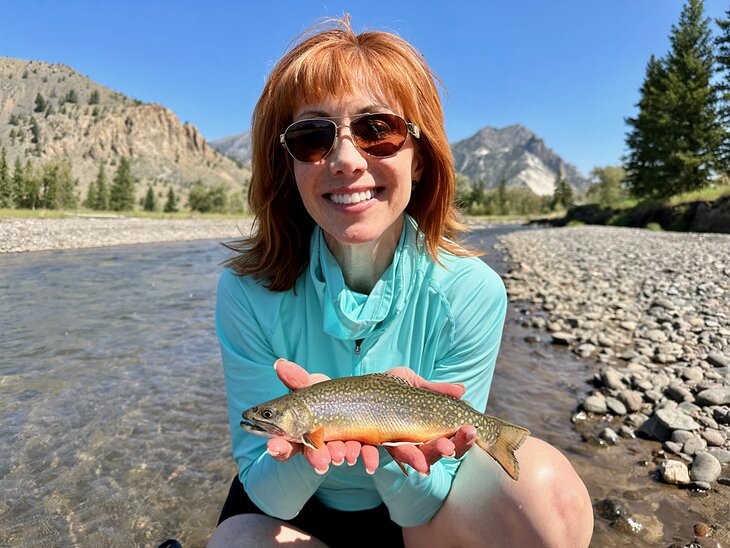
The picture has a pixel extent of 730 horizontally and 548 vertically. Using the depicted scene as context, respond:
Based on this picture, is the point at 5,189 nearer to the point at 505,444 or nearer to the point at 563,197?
the point at 505,444

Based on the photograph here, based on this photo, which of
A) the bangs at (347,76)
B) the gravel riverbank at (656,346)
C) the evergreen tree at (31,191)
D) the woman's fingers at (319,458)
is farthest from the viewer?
the evergreen tree at (31,191)

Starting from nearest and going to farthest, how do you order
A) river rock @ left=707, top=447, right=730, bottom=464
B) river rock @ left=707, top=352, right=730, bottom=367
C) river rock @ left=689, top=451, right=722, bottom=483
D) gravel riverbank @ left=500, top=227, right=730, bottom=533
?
1. river rock @ left=689, top=451, right=722, bottom=483
2. river rock @ left=707, top=447, right=730, bottom=464
3. gravel riverbank @ left=500, top=227, right=730, bottom=533
4. river rock @ left=707, top=352, right=730, bottom=367

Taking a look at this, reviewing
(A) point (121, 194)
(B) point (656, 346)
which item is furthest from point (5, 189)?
(B) point (656, 346)

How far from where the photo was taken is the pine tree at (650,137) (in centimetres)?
3666

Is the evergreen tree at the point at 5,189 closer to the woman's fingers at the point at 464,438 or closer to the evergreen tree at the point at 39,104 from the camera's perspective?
the woman's fingers at the point at 464,438

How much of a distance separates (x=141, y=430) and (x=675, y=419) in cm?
544

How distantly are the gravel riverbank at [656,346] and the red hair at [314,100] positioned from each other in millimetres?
2978

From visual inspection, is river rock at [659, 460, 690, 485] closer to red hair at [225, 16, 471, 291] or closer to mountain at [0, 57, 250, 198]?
red hair at [225, 16, 471, 291]

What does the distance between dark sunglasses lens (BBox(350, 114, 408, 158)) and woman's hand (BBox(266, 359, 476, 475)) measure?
0.99m

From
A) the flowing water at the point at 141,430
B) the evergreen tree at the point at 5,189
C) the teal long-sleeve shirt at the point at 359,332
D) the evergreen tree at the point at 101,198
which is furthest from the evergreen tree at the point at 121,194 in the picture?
the teal long-sleeve shirt at the point at 359,332

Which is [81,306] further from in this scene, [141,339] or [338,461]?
[338,461]

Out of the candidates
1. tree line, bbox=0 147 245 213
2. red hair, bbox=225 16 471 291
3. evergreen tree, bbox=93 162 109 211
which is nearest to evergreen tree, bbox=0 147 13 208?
tree line, bbox=0 147 245 213

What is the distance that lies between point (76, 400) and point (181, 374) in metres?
1.35

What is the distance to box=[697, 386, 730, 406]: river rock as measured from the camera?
4723 millimetres
